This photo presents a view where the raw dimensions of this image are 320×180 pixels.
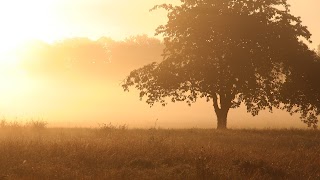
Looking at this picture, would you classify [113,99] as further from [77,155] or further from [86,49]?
[77,155]

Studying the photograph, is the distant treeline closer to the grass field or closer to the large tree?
the large tree

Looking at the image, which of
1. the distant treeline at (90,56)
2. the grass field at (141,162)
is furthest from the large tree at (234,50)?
the distant treeline at (90,56)

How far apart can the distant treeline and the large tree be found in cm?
6540

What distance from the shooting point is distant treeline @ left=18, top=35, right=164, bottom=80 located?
10194 cm

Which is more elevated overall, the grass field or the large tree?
the large tree

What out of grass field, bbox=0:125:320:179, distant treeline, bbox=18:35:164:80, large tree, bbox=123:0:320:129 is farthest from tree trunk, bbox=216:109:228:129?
distant treeline, bbox=18:35:164:80

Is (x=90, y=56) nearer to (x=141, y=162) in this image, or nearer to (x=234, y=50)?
(x=234, y=50)

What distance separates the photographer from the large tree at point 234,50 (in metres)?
30.6

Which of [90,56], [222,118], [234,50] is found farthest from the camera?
[90,56]

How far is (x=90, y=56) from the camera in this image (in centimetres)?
10338

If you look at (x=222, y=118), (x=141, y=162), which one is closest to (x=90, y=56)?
(x=222, y=118)

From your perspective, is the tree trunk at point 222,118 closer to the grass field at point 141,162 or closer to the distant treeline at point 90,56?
the grass field at point 141,162

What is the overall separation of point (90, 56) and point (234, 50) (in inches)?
2985

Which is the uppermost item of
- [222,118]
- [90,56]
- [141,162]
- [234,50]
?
[90,56]
